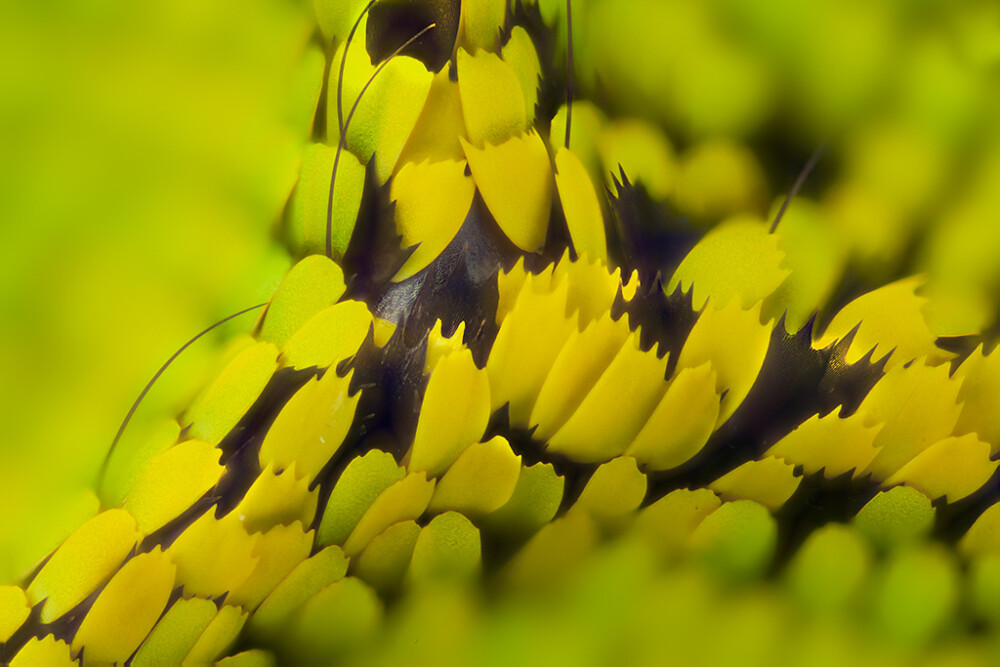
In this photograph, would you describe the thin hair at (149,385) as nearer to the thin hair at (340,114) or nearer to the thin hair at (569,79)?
the thin hair at (340,114)

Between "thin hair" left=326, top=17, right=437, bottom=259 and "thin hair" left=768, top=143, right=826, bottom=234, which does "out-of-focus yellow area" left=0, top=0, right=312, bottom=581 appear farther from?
"thin hair" left=768, top=143, right=826, bottom=234

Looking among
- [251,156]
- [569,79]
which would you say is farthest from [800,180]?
[251,156]

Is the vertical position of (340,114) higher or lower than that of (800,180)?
higher

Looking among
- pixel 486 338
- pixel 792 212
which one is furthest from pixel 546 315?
pixel 792 212

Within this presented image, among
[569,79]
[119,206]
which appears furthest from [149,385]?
[569,79]

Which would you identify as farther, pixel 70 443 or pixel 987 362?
pixel 987 362

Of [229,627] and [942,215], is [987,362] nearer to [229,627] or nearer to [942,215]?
[942,215]

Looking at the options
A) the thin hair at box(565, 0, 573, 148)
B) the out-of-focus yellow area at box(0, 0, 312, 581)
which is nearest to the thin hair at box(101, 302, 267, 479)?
the out-of-focus yellow area at box(0, 0, 312, 581)

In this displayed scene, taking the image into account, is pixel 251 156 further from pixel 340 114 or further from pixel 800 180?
pixel 800 180
